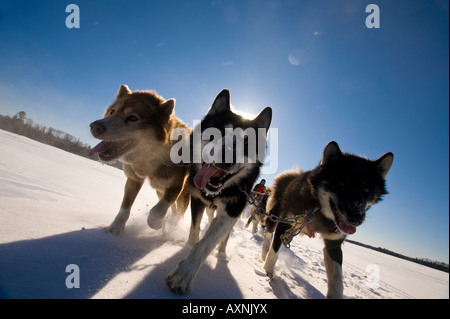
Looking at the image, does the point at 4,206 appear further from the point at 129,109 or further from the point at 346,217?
the point at 346,217

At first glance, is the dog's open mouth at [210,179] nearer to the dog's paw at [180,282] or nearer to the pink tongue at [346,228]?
the dog's paw at [180,282]

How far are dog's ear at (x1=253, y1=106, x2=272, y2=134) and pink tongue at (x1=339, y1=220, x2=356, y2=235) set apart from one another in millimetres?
1770

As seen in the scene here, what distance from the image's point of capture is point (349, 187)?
2.78 meters

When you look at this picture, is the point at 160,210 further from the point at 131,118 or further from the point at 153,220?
the point at 131,118

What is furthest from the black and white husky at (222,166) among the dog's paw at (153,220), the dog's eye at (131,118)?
the dog's eye at (131,118)

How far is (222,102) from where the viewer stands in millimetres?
3111

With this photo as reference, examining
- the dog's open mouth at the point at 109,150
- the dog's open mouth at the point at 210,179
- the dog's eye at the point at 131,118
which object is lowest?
the dog's open mouth at the point at 210,179

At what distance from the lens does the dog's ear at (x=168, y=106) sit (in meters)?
3.08

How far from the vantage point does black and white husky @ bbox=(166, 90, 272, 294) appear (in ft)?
6.77

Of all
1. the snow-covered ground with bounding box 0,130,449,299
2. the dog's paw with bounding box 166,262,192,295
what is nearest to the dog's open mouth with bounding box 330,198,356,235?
the snow-covered ground with bounding box 0,130,449,299

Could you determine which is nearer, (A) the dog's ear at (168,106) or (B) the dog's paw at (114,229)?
(B) the dog's paw at (114,229)

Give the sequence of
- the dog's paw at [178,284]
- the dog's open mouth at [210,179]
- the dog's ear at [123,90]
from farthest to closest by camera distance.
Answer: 1. the dog's ear at [123,90]
2. the dog's open mouth at [210,179]
3. the dog's paw at [178,284]

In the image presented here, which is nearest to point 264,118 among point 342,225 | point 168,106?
point 168,106

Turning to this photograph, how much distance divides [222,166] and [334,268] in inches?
86.7
